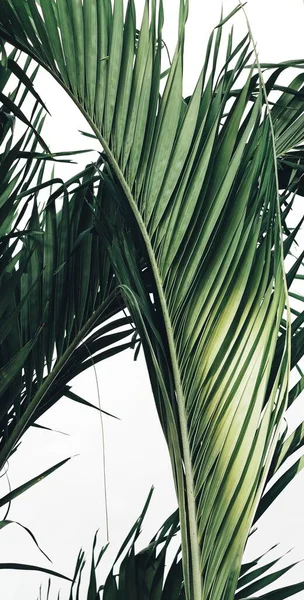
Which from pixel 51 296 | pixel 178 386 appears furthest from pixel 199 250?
pixel 51 296

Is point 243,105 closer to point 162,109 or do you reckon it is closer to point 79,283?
point 162,109

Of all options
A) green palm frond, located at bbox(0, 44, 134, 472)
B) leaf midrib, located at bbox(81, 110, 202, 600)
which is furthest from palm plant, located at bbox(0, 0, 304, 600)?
green palm frond, located at bbox(0, 44, 134, 472)

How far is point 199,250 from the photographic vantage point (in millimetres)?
682

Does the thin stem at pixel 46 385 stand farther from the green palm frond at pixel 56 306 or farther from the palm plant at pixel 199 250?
the palm plant at pixel 199 250

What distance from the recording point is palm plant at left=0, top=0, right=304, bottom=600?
2.03 ft

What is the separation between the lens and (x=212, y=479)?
0.63m

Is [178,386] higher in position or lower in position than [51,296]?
lower

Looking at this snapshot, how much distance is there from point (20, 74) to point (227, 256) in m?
0.36

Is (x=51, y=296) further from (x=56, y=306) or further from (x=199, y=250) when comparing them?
(x=199, y=250)

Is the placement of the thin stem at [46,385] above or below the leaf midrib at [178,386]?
above

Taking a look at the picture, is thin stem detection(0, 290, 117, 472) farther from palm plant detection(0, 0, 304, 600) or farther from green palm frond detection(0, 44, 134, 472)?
palm plant detection(0, 0, 304, 600)

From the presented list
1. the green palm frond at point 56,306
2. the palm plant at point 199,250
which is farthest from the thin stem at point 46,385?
the palm plant at point 199,250

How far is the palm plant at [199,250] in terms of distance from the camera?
0.62m

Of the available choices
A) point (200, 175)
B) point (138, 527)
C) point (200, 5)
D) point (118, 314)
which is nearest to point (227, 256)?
point (200, 175)
